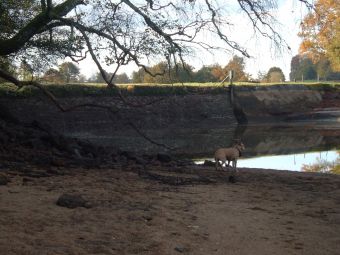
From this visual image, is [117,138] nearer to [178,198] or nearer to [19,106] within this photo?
[19,106]

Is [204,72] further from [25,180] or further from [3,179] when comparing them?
[3,179]

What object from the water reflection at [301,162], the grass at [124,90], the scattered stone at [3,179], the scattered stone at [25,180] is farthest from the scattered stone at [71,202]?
the grass at [124,90]

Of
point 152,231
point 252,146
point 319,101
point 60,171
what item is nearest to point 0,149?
point 60,171

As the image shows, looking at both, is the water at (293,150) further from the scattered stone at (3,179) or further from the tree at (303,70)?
the tree at (303,70)

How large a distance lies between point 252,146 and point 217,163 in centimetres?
1178

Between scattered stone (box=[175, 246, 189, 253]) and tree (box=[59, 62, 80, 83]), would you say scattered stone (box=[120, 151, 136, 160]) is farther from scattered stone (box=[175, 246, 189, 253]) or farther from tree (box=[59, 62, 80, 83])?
scattered stone (box=[175, 246, 189, 253])

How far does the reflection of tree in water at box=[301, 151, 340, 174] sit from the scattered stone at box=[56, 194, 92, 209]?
34.5 ft

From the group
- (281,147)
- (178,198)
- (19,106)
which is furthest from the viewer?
(19,106)

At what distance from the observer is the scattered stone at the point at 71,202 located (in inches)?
275

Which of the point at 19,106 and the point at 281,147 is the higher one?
the point at 19,106

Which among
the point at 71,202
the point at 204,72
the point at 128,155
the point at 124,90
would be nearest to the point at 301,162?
the point at 204,72

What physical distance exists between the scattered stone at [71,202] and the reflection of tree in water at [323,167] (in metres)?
10.5

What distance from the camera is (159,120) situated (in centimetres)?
3581

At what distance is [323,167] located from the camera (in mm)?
17203
